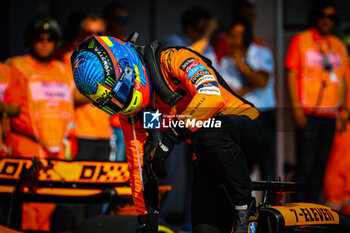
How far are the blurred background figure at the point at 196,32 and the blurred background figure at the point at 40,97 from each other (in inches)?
43.5

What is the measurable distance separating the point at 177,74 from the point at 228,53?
2696 millimetres

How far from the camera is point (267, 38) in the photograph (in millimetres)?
7031

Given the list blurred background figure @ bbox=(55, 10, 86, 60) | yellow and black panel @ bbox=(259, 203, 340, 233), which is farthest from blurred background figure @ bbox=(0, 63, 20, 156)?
yellow and black panel @ bbox=(259, 203, 340, 233)

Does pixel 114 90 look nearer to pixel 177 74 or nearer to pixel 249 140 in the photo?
pixel 177 74

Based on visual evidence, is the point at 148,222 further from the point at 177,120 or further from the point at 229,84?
the point at 229,84

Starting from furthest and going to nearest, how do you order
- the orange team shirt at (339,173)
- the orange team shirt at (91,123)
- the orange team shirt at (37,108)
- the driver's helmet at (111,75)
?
the orange team shirt at (339,173)
the orange team shirt at (91,123)
the orange team shirt at (37,108)
the driver's helmet at (111,75)

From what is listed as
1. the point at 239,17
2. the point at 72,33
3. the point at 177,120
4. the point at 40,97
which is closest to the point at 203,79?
the point at 177,120

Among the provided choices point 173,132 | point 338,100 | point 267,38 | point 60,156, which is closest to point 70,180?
point 60,156

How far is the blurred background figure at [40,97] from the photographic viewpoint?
5.69m

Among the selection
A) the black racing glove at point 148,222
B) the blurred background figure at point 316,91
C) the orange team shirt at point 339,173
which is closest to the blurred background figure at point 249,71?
the blurred background figure at point 316,91

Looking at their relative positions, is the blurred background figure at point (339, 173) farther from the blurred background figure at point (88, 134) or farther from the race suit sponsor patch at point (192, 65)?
the race suit sponsor patch at point (192, 65)

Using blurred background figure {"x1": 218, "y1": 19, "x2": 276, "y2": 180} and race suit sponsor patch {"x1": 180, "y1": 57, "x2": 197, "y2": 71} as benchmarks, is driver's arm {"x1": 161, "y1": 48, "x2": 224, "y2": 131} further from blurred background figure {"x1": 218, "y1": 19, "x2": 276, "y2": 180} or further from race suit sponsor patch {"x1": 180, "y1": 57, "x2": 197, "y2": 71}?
blurred background figure {"x1": 218, "y1": 19, "x2": 276, "y2": 180}

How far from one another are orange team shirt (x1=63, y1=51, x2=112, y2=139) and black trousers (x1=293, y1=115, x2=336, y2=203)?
1.73 meters

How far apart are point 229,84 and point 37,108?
1.72 meters
